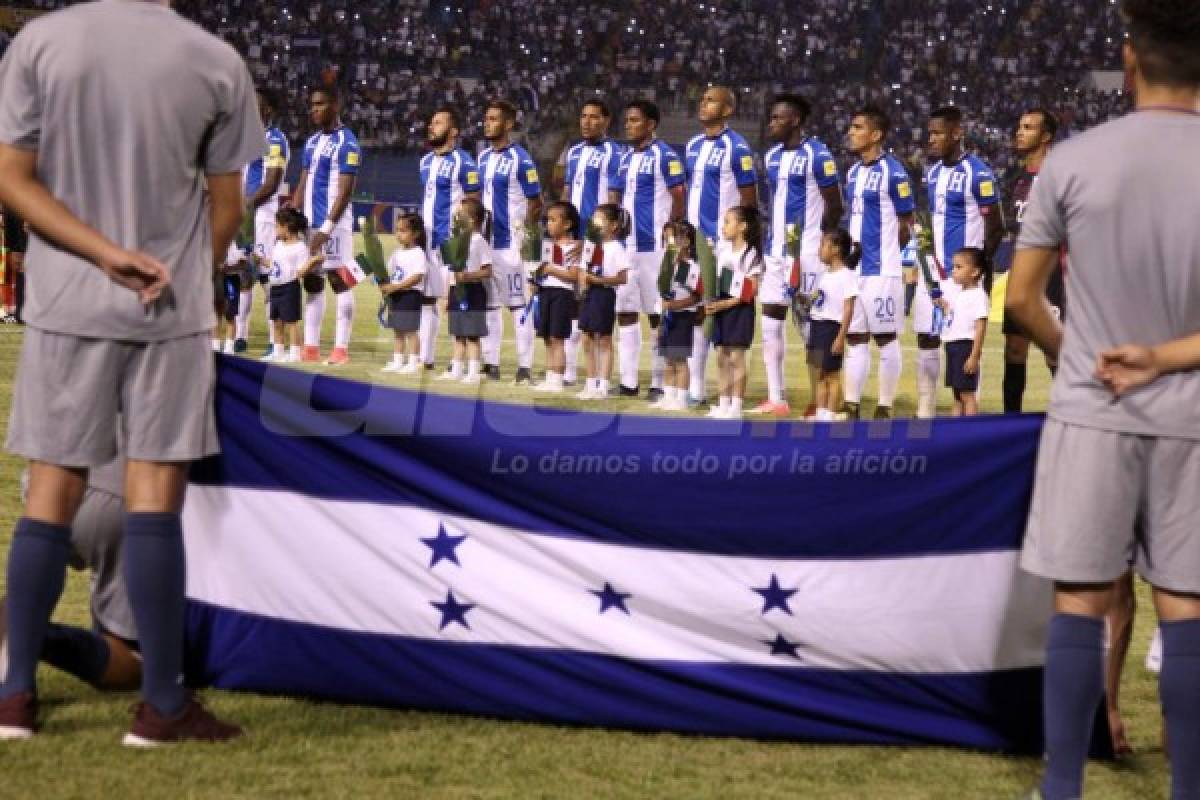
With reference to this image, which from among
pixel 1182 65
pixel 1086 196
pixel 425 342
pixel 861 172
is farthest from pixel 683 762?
pixel 425 342

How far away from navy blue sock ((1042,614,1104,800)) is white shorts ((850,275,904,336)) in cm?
774

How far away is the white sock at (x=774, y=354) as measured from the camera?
12047 millimetres

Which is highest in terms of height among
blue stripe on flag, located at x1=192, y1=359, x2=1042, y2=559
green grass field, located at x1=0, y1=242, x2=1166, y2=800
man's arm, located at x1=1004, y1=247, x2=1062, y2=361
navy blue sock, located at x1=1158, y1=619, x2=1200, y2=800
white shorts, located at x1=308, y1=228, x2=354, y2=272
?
man's arm, located at x1=1004, y1=247, x2=1062, y2=361

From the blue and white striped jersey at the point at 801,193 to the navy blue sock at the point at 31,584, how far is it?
346 inches

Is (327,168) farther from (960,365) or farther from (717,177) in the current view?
(960,365)

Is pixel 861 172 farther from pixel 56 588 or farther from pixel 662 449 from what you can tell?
pixel 56 588

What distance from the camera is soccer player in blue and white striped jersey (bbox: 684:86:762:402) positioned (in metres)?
12.9

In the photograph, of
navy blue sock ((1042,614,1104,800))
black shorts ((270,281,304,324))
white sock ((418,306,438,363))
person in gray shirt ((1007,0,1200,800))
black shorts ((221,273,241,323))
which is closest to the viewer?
person in gray shirt ((1007,0,1200,800))

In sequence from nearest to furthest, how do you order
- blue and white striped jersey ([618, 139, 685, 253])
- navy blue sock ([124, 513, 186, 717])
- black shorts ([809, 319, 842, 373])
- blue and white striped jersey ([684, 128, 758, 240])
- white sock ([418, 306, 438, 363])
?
navy blue sock ([124, 513, 186, 717])
black shorts ([809, 319, 842, 373])
blue and white striped jersey ([684, 128, 758, 240])
blue and white striped jersey ([618, 139, 685, 253])
white sock ([418, 306, 438, 363])

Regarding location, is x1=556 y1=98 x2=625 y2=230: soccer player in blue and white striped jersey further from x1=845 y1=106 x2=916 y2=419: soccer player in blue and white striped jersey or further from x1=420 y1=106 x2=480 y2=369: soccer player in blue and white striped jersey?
x1=845 y1=106 x2=916 y2=419: soccer player in blue and white striped jersey

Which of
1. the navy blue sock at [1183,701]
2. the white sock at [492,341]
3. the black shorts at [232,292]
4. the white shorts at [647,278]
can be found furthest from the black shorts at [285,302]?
the navy blue sock at [1183,701]

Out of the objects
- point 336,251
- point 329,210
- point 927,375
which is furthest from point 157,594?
point 329,210

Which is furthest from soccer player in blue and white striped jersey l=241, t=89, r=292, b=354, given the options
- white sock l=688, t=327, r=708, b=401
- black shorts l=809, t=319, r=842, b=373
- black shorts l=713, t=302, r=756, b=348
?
black shorts l=809, t=319, r=842, b=373

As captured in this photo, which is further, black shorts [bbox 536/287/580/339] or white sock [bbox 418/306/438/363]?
white sock [bbox 418/306/438/363]
